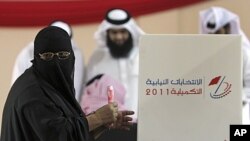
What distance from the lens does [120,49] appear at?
4047 millimetres

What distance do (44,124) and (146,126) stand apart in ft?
1.15

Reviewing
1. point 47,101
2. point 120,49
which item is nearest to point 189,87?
point 47,101

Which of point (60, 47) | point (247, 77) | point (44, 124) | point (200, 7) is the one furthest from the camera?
point (200, 7)

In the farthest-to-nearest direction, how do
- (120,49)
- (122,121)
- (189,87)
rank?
1. (120,49)
2. (122,121)
3. (189,87)

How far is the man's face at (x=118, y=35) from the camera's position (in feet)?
13.4

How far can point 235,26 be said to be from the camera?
13.3ft

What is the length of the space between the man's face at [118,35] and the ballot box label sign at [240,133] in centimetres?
230

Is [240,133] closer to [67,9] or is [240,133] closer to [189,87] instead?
[189,87]

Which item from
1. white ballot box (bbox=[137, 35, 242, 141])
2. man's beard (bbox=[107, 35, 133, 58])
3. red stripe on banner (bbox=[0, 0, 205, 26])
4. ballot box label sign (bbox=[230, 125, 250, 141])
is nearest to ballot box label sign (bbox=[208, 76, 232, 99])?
white ballot box (bbox=[137, 35, 242, 141])

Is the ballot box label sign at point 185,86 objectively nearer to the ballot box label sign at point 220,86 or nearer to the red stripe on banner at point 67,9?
the ballot box label sign at point 220,86

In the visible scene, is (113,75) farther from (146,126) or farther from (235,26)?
(146,126)

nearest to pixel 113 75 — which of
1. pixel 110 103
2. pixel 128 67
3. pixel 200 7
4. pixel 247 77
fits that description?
pixel 128 67

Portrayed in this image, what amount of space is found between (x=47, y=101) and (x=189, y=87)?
0.45 metres

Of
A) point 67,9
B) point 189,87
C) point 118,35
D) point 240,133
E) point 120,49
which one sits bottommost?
point 240,133
